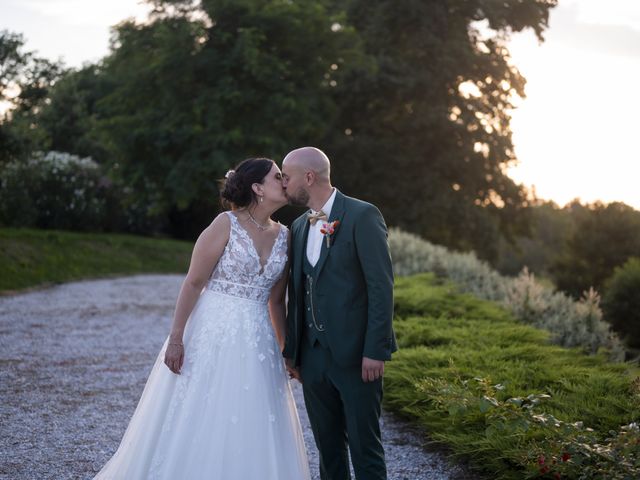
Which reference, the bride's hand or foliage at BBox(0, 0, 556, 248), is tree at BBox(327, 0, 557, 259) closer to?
foliage at BBox(0, 0, 556, 248)

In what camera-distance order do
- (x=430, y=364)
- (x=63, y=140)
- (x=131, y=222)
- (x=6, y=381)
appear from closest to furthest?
(x=430, y=364)
(x=6, y=381)
(x=131, y=222)
(x=63, y=140)

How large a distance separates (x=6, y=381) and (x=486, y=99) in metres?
21.8

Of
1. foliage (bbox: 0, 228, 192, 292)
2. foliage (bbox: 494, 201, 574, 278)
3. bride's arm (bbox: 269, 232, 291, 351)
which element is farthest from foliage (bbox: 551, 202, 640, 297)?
bride's arm (bbox: 269, 232, 291, 351)

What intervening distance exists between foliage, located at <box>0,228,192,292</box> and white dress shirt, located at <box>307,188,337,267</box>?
10642 mm

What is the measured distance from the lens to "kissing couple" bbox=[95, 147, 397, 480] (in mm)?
3682

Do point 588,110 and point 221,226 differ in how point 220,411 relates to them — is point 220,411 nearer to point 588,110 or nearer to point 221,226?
point 221,226

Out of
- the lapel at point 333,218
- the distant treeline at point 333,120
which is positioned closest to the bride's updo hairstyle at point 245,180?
the lapel at point 333,218

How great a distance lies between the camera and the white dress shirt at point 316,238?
3.82m

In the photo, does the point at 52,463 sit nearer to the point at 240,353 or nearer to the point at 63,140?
the point at 240,353

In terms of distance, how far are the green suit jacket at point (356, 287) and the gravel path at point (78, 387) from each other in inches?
61.3

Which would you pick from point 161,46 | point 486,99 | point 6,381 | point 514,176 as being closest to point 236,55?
point 161,46

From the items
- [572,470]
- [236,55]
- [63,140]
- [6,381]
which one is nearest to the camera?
[572,470]

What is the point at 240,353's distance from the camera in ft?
13.1

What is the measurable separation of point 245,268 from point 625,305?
12900 mm
